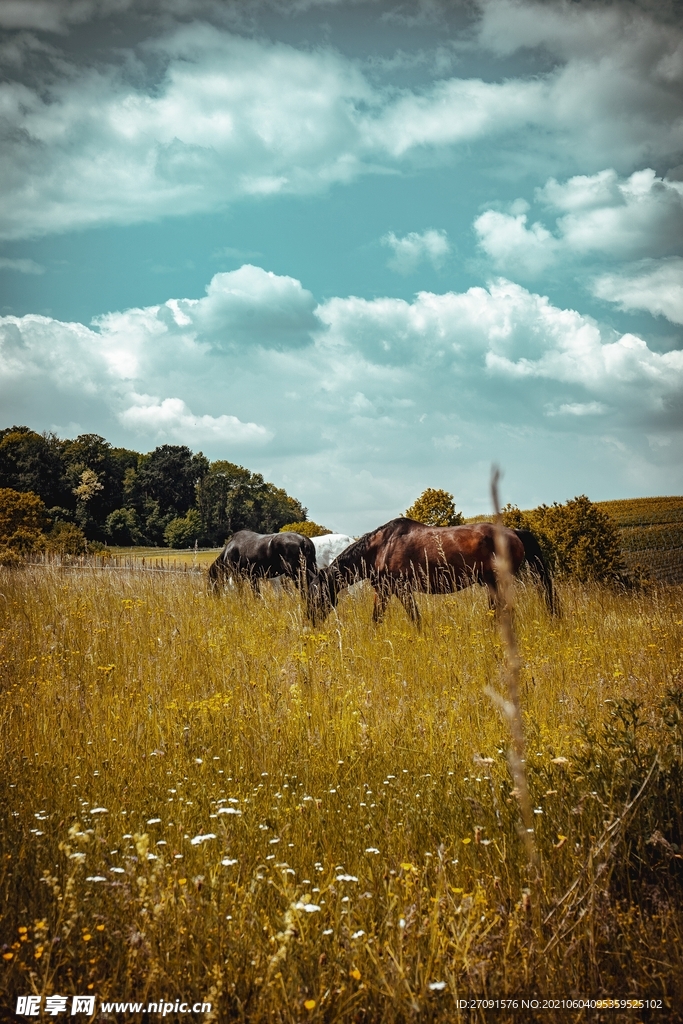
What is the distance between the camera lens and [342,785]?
3.41m

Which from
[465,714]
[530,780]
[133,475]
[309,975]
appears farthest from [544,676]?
[133,475]

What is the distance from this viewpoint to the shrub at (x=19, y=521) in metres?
32.2

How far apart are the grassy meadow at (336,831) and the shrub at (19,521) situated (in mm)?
28584

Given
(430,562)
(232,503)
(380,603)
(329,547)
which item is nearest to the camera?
(380,603)

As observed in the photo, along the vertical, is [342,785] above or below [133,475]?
below

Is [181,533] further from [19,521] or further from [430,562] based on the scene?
[430,562]

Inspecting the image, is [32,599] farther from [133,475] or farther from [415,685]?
[133,475]

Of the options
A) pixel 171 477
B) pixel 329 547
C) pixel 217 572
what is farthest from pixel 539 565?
pixel 171 477

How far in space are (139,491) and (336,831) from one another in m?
81.0

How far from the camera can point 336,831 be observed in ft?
9.48

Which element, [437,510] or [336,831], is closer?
[336,831]

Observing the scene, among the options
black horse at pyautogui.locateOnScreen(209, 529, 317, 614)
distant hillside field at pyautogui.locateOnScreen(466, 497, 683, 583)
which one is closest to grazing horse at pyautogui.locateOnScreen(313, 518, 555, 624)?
black horse at pyautogui.locateOnScreen(209, 529, 317, 614)

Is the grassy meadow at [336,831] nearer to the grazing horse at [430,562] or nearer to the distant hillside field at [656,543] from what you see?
the grazing horse at [430,562]

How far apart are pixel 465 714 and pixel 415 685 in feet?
2.99
